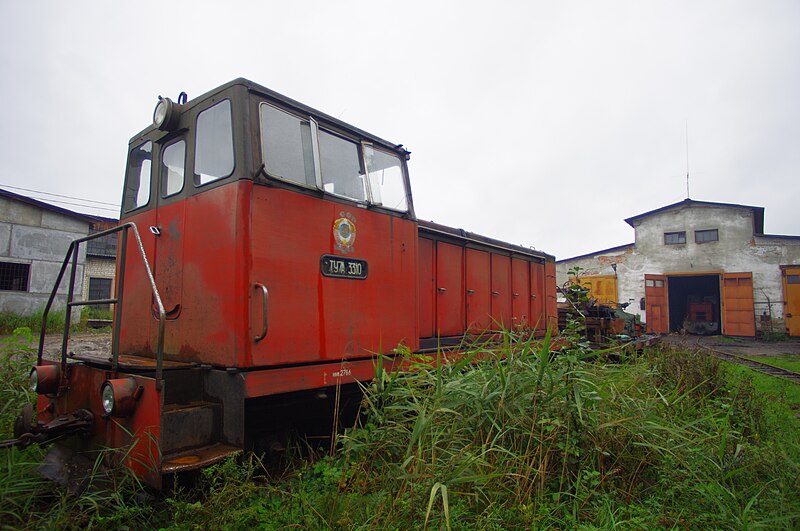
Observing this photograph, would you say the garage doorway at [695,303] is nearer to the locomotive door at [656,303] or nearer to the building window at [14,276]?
the locomotive door at [656,303]

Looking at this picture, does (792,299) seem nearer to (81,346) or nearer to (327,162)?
(327,162)

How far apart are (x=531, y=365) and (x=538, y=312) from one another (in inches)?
203

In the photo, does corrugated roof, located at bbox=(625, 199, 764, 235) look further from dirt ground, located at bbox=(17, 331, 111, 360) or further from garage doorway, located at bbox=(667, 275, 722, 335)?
dirt ground, located at bbox=(17, 331, 111, 360)

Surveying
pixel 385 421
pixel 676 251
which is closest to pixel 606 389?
pixel 385 421

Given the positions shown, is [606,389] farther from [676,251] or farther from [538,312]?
[676,251]

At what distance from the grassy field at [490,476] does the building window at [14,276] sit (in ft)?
49.1

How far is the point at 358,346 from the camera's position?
13.8 feet

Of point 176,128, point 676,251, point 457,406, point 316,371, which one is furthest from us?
point 676,251

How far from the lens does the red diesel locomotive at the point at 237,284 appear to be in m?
3.09

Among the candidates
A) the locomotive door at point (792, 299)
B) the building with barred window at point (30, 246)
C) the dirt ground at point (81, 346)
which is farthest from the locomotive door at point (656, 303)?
the building with barred window at point (30, 246)

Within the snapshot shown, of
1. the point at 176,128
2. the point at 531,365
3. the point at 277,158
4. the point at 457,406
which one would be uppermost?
the point at 176,128

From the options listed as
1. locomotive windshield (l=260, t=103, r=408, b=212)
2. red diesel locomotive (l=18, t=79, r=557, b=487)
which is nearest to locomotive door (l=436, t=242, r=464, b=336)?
red diesel locomotive (l=18, t=79, r=557, b=487)

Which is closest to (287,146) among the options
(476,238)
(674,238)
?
(476,238)

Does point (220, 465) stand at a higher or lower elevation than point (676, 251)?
lower
